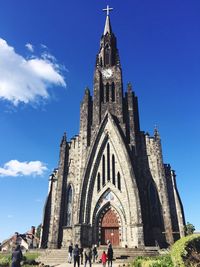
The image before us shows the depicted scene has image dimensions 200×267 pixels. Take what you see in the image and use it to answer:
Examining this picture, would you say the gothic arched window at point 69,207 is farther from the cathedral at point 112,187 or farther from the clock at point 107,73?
the clock at point 107,73

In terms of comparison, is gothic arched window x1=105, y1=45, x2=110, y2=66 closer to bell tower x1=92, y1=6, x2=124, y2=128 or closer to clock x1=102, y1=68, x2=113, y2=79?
bell tower x1=92, y1=6, x2=124, y2=128

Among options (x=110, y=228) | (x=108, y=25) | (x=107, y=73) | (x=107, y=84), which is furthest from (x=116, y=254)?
(x=108, y=25)

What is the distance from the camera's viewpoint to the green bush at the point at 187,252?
379 inches

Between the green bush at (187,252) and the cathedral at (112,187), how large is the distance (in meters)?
18.2

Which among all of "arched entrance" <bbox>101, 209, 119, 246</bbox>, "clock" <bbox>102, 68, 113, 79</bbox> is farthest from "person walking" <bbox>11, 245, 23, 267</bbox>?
"clock" <bbox>102, 68, 113, 79</bbox>

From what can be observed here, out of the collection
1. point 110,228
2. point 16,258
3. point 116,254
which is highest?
point 110,228

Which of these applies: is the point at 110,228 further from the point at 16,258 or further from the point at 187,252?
the point at 16,258

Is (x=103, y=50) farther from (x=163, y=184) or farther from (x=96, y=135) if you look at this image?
(x=163, y=184)

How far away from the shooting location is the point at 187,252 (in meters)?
9.98

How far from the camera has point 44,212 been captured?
33031 millimetres

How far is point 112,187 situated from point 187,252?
22.3m

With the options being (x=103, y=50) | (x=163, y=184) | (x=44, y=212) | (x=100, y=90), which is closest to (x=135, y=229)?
(x=163, y=184)

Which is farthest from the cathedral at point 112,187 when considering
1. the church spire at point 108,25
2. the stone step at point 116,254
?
the church spire at point 108,25

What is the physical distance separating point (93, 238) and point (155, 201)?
894cm
